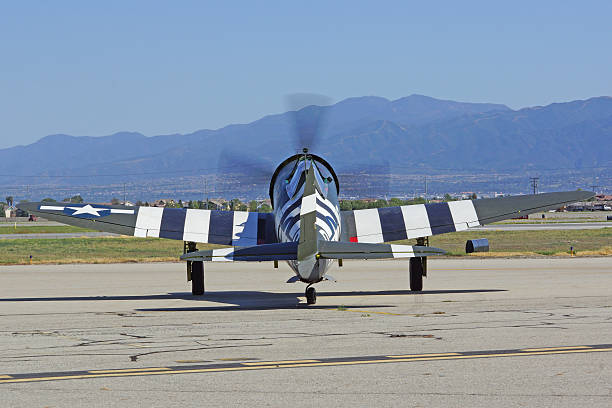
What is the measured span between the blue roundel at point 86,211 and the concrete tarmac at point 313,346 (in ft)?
6.76

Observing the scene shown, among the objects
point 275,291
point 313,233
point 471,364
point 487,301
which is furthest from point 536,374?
point 275,291

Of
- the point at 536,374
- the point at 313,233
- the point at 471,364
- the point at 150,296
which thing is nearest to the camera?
the point at 536,374

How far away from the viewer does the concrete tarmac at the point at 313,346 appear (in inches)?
356

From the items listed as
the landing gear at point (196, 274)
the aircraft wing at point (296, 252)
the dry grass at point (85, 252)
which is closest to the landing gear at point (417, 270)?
the aircraft wing at point (296, 252)

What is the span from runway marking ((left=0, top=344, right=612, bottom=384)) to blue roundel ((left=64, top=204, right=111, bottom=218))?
11730mm

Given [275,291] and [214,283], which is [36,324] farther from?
[214,283]

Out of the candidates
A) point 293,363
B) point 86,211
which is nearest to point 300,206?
point 86,211

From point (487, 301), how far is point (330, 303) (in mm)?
3404

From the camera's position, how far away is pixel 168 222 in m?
22.3

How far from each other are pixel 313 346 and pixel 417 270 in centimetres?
1014

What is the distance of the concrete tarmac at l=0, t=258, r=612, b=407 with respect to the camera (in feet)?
29.6

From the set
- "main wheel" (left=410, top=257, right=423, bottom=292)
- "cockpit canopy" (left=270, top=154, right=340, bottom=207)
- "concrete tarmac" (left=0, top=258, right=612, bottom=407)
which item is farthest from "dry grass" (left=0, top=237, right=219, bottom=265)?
"main wheel" (left=410, top=257, right=423, bottom=292)

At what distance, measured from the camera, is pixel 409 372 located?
10164 mm

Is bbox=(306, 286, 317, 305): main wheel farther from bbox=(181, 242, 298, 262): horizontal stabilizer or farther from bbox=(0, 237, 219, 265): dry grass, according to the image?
bbox=(0, 237, 219, 265): dry grass
